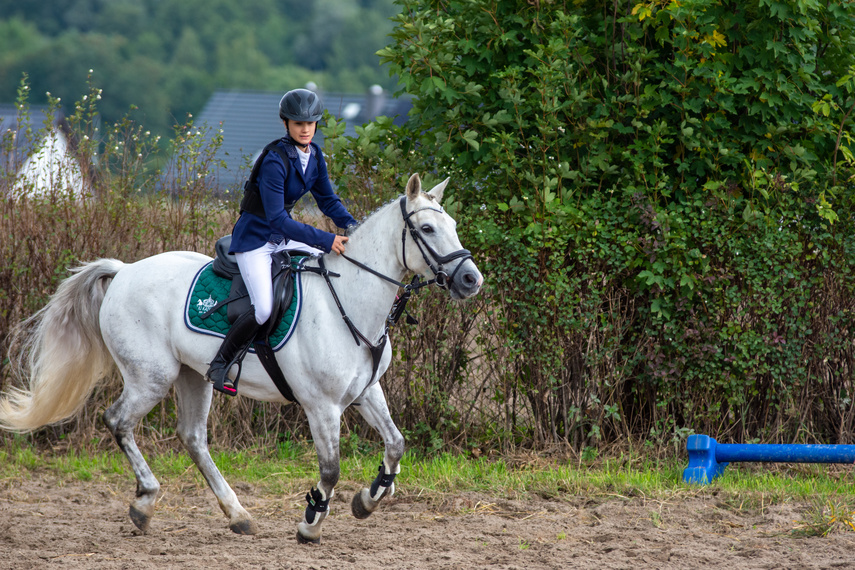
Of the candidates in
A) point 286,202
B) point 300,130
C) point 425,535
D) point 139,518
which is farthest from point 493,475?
point 300,130

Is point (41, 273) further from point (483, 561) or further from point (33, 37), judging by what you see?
point (33, 37)

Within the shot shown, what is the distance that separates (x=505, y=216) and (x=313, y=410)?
2.65m

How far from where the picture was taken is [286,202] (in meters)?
5.18

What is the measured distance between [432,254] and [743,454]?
282cm

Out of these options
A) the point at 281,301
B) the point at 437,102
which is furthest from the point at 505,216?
the point at 281,301

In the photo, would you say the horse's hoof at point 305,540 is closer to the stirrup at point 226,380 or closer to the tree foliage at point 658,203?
the stirrup at point 226,380

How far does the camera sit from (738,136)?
6.77 m

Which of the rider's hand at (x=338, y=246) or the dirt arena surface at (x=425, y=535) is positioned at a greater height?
the rider's hand at (x=338, y=246)

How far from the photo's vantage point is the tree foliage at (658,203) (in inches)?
258

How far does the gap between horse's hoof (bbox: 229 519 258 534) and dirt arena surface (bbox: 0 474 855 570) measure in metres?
0.04

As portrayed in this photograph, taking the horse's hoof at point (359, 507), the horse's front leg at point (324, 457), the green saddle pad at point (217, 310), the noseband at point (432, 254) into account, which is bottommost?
the horse's hoof at point (359, 507)

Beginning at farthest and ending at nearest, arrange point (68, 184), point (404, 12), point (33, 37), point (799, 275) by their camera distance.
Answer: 1. point (33, 37)
2. point (68, 184)
3. point (404, 12)
4. point (799, 275)

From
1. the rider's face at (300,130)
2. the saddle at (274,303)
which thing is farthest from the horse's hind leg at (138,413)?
the rider's face at (300,130)

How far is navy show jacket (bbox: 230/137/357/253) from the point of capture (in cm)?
487
